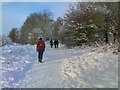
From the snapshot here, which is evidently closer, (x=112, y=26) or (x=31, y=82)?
(x=31, y=82)

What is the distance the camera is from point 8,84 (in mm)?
13188

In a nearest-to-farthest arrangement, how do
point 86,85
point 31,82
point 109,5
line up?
point 86,85 < point 31,82 < point 109,5

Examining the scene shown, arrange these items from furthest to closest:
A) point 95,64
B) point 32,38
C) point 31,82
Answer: point 32,38
point 95,64
point 31,82

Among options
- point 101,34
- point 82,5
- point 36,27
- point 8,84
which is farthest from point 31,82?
point 36,27

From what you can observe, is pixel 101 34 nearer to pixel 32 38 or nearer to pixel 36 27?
pixel 32 38

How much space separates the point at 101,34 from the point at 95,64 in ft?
62.9

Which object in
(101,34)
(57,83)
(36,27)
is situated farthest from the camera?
(36,27)

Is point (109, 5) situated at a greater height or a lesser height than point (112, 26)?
greater

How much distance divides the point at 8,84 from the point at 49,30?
95774 mm

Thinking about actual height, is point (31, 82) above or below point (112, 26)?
below

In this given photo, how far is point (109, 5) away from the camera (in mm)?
27844

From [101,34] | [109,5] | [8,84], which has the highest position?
[109,5]

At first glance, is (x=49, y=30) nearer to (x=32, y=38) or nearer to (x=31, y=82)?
(x=32, y=38)

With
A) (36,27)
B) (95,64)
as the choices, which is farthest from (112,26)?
(36,27)
